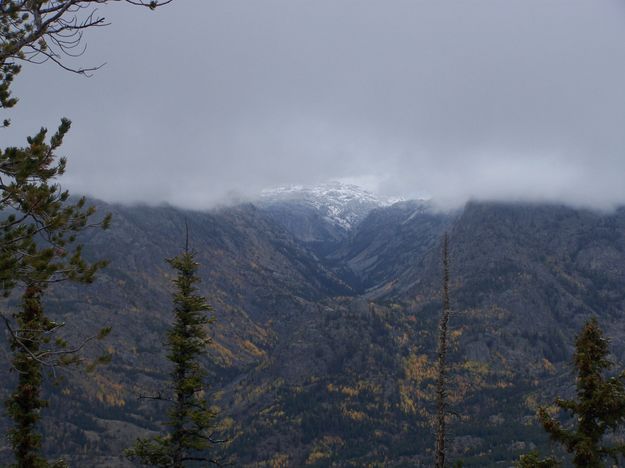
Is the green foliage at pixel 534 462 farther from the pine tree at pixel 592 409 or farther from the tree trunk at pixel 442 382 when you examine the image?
the tree trunk at pixel 442 382

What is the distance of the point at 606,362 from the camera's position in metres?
22.7

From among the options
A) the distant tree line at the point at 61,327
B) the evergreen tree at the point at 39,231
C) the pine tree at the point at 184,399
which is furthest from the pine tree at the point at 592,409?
the evergreen tree at the point at 39,231

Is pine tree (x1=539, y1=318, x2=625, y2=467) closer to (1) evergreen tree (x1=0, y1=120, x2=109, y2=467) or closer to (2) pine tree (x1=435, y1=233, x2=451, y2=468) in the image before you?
(2) pine tree (x1=435, y1=233, x2=451, y2=468)

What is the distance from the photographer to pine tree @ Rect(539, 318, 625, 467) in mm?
21812

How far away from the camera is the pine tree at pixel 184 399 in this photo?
28547 millimetres

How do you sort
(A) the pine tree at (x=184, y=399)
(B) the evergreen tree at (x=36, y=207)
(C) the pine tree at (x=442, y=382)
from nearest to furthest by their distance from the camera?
(B) the evergreen tree at (x=36, y=207)
(C) the pine tree at (x=442, y=382)
(A) the pine tree at (x=184, y=399)

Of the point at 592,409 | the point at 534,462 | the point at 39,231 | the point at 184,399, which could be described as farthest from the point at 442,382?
the point at 39,231

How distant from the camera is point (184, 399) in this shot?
3003 centimetres

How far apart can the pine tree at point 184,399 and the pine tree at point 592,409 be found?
1667 cm

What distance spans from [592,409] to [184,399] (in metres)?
20.5

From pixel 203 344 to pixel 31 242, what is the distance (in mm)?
15582

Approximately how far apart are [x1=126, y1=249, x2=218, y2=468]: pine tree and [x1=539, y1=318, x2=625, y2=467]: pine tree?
54.7 ft

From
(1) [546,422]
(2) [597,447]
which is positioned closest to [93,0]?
(1) [546,422]

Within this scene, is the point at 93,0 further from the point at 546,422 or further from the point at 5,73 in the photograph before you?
the point at 546,422
